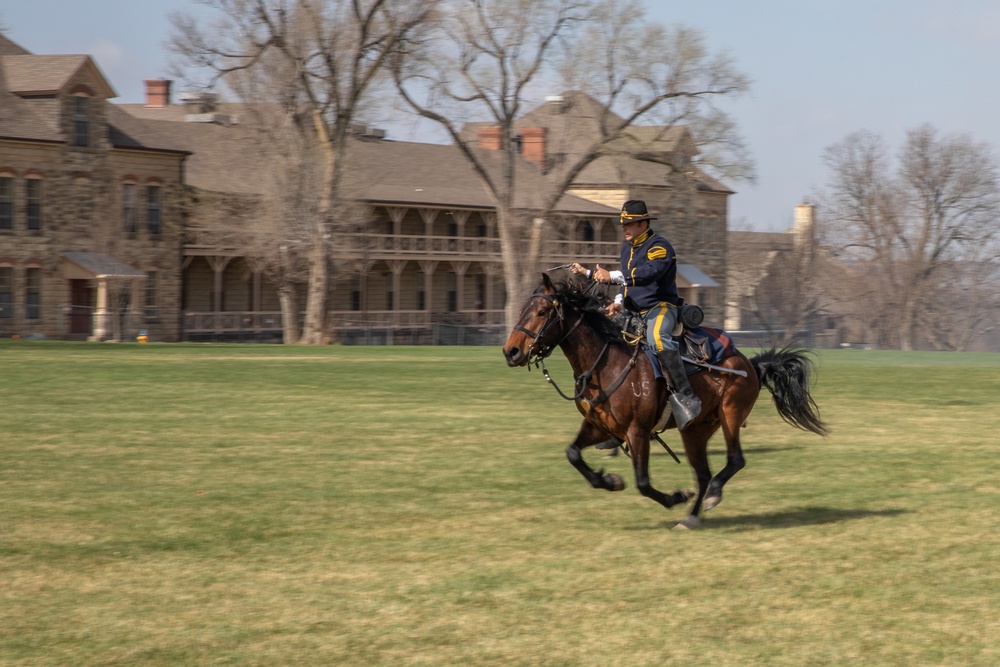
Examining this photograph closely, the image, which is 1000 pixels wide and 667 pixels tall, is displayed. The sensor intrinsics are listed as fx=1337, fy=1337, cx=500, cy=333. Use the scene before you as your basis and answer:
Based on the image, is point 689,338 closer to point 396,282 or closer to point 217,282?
point 217,282

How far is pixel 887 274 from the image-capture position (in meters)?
87.9

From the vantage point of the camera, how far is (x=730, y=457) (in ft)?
37.2

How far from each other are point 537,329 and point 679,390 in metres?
1.27

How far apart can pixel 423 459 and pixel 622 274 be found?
15.6ft

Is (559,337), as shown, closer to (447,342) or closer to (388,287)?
(447,342)

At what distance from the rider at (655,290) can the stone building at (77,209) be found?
4159 cm

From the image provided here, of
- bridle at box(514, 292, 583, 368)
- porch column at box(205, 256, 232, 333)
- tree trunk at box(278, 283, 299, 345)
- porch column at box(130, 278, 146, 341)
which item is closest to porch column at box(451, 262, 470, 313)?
porch column at box(205, 256, 232, 333)

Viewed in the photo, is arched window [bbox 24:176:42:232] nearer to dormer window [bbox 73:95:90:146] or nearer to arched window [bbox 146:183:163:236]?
dormer window [bbox 73:95:90:146]

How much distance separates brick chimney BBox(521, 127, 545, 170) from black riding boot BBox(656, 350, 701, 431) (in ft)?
232

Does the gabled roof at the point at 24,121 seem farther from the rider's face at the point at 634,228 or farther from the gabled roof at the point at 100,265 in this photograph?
the rider's face at the point at 634,228

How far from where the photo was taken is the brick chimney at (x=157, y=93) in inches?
2876

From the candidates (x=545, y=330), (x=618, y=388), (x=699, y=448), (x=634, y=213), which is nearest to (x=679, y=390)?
(x=618, y=388)

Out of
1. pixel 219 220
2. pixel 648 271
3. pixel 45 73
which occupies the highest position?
pixel 45 73

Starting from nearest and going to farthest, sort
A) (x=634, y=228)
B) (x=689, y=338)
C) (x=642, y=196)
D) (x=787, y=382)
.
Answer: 1. (x=634, y=228)
2. (x=689, y=338)
3. (x=787, y=382)
4. (x=642, y=196)
